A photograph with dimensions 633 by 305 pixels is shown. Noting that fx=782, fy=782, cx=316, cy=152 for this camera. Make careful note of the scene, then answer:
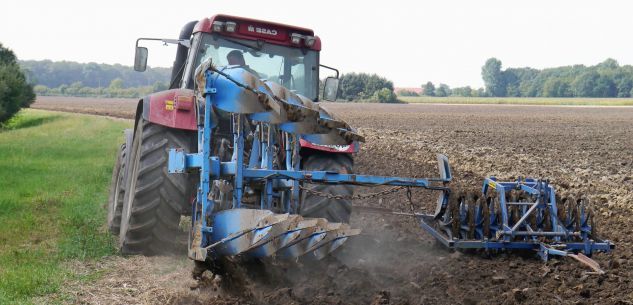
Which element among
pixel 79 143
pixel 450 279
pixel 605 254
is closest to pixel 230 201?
pixel 450 279

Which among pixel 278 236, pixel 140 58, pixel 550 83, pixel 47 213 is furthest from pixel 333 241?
pixel 550 83

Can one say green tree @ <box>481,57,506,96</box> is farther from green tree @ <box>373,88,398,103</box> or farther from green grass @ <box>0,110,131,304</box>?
green grass @ <box>0,110,131,304</box>

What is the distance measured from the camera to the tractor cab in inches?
289

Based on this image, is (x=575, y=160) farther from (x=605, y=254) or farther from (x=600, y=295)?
(x=600, y=295)

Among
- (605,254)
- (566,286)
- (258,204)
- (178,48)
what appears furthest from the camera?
(178,48)

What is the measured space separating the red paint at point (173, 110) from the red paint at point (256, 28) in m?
1.01

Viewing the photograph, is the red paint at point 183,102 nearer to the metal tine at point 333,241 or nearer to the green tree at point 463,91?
the metal tine at point 333,241

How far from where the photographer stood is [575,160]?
1545cm

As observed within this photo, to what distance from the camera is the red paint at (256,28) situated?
732cm

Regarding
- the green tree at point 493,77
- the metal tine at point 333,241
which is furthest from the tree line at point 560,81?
the metal tine at point 333,241

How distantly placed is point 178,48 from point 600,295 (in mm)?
4840

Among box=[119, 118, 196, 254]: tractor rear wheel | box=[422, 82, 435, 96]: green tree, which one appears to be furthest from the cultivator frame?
box=[422, 82, 435, 96]: green tree

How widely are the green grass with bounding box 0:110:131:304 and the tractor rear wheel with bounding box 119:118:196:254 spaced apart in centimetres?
44

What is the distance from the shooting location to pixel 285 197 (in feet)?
21.2
